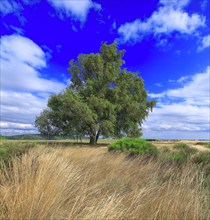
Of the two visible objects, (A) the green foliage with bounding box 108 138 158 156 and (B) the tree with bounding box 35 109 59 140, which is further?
(B) the tree with bounding box 35 109 59 140

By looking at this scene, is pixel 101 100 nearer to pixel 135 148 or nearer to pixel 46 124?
pixel 46 124

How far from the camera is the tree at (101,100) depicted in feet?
92.9

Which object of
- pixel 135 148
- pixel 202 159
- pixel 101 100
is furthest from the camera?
pixel 101 100

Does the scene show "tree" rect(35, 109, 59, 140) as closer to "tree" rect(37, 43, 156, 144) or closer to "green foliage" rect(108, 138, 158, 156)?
"tree" rect(37, 43, 156, 144)

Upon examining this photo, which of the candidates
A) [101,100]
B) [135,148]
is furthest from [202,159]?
[101,100]

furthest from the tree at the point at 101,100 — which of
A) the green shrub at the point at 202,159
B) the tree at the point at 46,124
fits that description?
A: the green shrub at the point at 202,159

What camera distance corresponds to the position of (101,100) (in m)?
28.7

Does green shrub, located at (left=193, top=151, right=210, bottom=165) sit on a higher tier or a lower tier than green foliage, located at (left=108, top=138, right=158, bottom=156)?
lower

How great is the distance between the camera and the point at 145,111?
109 feet

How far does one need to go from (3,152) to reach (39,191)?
5.23 meters

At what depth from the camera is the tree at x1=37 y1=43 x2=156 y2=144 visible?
28312mm

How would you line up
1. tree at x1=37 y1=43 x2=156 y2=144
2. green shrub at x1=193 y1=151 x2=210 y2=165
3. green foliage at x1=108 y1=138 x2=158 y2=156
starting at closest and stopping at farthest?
1. green shrub at x1=193 y1=151 x2=210 y2=165
2. green foliage at x1=108 y1=138 x2=158 y2=156
3. tree at x1=37 y1=43 x2=156 y2=144

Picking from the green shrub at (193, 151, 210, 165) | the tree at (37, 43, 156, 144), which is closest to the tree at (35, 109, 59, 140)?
the tree at (37, 43, 156, 144)

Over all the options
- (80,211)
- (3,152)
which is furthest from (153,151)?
(80,211)
